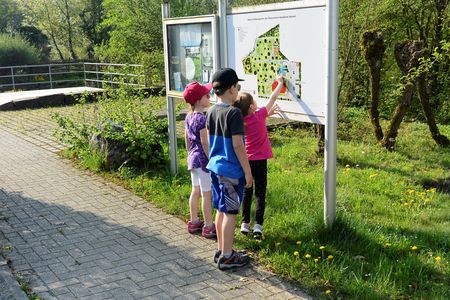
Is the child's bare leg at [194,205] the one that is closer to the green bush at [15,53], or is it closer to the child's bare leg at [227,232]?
the child's bare leg at [227,232]

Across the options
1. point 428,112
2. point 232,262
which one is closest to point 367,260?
point 232,262

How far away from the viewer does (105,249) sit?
16.5 ft

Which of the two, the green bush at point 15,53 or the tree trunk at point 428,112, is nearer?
the tree trunk at point 428,112

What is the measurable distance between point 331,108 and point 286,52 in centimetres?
80

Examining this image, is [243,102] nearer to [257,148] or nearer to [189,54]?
[257,148]

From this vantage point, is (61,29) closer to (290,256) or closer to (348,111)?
(348,111)

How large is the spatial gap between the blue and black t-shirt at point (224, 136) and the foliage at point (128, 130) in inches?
123

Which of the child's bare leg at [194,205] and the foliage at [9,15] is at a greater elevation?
the foliage at [9,15]

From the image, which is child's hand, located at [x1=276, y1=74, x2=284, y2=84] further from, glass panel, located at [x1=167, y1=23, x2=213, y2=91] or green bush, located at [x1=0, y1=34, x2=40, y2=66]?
green bush, located at [x1=0, y1=34, x2=40, y2=66]

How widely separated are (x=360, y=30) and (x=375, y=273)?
6206mm

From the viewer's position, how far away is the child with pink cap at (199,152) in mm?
5113

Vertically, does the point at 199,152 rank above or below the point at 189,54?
below

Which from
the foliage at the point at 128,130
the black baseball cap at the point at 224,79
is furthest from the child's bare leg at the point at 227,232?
the foliage at the point at 128,130

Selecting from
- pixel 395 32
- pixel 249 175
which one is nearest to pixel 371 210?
pixel 249 175
